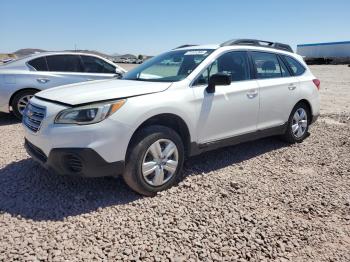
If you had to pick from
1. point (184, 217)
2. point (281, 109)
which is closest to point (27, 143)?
point (184, 217)

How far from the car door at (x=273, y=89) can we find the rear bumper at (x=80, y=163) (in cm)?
257

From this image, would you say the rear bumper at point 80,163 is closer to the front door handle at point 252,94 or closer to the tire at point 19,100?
the front door handle at point 252,94

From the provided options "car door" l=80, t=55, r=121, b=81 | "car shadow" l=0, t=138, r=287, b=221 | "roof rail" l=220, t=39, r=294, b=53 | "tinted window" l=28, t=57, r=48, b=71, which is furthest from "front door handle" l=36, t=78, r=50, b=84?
"roof rail" l=220, t=39, r=294, b=53

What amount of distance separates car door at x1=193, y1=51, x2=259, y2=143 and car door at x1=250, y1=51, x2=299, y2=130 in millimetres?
185

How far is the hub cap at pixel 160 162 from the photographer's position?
12.2 ft

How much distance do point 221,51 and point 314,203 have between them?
2.27m

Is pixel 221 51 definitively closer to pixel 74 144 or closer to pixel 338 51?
pixel 74 144

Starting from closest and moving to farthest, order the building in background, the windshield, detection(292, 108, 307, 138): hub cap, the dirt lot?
the dirt lot, the windshield, detection(292, 108, 307, 138): hub cap, the building in background

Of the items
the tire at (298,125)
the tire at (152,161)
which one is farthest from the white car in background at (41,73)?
the tire at (152,161)

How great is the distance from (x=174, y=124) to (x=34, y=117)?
1590 millimetres

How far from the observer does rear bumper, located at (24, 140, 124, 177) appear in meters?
3.35

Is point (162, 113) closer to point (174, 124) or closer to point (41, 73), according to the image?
point (174, 124)

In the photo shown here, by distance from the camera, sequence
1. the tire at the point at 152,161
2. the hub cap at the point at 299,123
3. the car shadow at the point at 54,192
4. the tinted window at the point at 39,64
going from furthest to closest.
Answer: the tinted window at the point at 39,64, the hub cap at the point at 299,123, the tire at the point at 152,161, the car shadow at the point at 54,192

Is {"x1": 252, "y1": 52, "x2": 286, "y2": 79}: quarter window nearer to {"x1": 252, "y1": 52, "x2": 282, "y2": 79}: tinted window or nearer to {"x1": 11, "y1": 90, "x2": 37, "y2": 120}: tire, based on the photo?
{"x1": 252, "y1": 52, "x2": 282, "y2": 79}: tinted window
